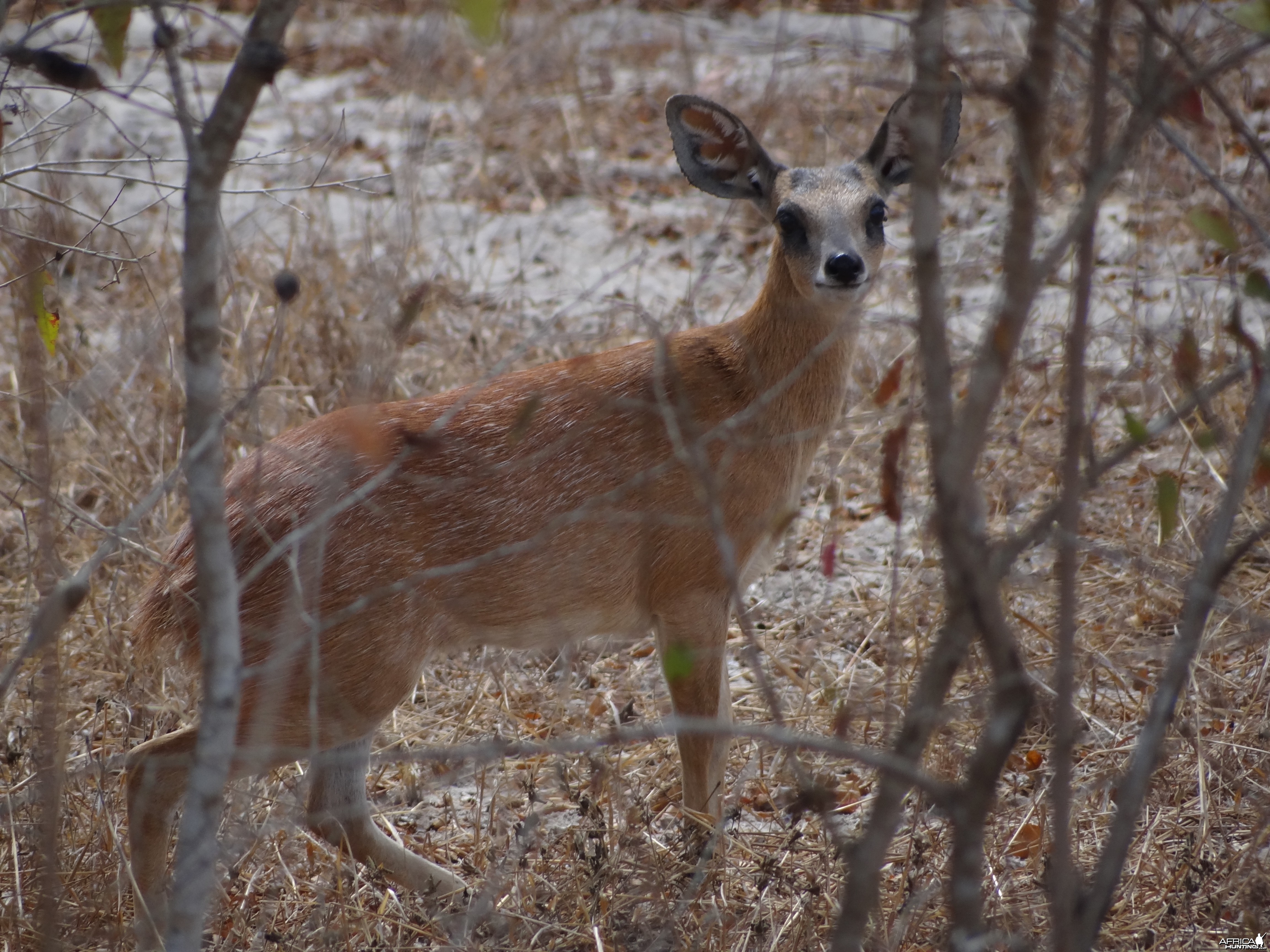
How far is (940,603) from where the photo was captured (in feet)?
15.4

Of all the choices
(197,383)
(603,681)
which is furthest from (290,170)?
(197,383)

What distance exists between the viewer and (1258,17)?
1.91 m

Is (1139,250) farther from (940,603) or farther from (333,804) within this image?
(333,804)

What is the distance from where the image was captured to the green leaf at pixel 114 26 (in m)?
2.17

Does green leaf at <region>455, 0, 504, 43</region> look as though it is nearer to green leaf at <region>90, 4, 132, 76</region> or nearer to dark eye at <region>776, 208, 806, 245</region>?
green leaf at <region>90, 4, 132, 76</region>

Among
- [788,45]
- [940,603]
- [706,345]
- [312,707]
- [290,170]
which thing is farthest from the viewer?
[290,170]

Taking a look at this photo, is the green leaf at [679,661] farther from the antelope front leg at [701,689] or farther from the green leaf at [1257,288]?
the antelope front leg at [701,689]

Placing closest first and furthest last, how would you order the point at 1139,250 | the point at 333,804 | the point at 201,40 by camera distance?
the point at 333,804
the point at 1139,250
the point at 201,40

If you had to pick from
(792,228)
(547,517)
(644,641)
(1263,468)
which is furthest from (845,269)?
(644,641)

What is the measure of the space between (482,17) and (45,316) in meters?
1.82

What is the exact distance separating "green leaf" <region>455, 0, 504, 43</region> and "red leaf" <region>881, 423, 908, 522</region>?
880mm

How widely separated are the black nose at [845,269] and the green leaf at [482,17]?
2.09 meters

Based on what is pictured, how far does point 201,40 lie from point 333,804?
9.83 m

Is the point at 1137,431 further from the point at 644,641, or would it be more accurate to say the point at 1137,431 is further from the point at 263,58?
the point at 644,641
